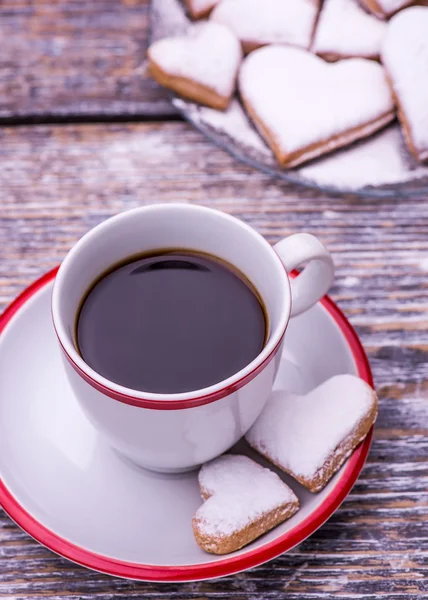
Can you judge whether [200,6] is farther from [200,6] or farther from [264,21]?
[264,21]

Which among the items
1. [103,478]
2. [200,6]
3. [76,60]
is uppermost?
[200,6]

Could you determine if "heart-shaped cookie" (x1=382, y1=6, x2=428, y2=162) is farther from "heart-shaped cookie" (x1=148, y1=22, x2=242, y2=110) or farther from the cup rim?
the cup rim

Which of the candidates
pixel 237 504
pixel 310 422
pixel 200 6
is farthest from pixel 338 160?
pixel 237 504

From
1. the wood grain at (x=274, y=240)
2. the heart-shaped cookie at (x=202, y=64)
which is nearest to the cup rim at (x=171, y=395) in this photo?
the wood grain at (x=274, y=240)

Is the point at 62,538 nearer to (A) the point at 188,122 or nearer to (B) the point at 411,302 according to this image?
(B) the point at 411,302

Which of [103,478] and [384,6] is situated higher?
[384,6]

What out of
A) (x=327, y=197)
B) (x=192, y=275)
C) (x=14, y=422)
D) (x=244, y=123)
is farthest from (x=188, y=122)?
(x=14, y=422)

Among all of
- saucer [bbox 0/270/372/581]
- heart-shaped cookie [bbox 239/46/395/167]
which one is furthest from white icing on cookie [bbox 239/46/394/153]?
saucer [bbox 0/270/372/581]

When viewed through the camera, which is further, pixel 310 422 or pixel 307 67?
pixel 307 67
